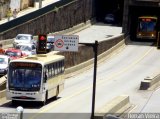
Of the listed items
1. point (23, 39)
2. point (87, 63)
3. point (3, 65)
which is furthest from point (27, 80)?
point (23, 39)

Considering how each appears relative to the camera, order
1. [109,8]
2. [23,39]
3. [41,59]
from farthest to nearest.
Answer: [109,8] → [23,39] → [41,59]

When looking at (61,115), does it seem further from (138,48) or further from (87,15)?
(87,15)

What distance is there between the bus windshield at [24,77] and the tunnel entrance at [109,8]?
63.3 m

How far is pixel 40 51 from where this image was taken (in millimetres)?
38875

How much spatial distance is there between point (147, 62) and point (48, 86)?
30.2m

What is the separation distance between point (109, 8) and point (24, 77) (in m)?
75.0

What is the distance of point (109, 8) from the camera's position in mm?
113000

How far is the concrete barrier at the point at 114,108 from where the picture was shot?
3088 cm

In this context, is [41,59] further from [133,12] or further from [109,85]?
[133,12]

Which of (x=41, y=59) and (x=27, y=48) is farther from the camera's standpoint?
(x=27, y=48)

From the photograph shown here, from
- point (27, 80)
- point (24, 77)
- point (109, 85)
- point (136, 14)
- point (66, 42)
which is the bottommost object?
point (109, 85)

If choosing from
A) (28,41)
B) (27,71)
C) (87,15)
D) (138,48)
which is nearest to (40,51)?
(27,71)

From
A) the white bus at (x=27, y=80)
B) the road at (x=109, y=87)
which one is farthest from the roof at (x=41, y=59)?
the road at (x=109, y=87)

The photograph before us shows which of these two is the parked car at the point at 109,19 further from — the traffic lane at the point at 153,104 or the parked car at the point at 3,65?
the traffic lane at the point at 153,104
